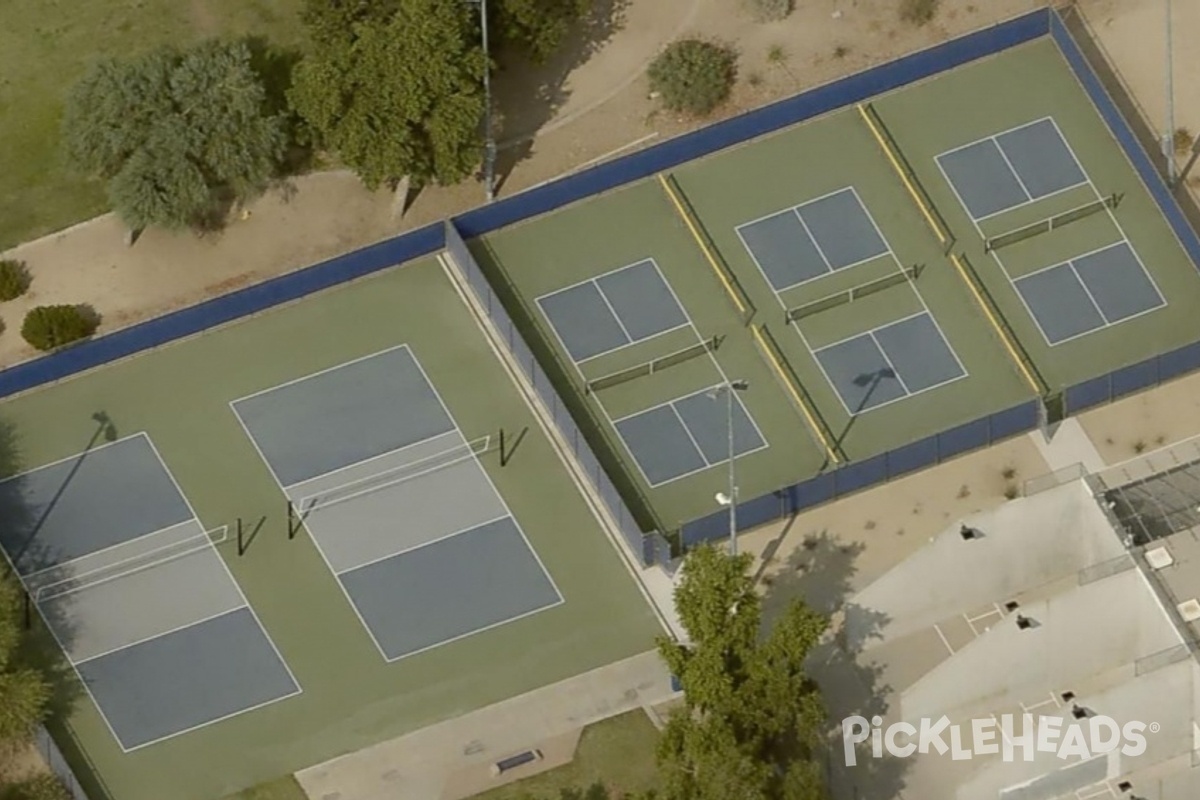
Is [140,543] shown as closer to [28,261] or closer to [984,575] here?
[28,261]

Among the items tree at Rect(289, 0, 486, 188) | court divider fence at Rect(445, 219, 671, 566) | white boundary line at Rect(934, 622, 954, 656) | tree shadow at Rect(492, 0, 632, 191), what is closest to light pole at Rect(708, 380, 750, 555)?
court divider fence at Rect(445, 219, 671, 566)

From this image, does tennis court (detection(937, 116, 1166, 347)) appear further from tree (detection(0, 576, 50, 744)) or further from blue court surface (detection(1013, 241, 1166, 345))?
tree (detection(0, 576, 50, 744))

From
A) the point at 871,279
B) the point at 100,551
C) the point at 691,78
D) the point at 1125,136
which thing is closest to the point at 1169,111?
the point at 1125,136

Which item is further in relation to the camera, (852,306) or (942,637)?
(852,306)

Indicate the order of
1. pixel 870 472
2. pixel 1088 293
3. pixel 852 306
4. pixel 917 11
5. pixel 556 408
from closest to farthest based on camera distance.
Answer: pixel 870 472 → pixel 556 408 → pixel 852 306 → pixel 1088 293 → pixel 917 11

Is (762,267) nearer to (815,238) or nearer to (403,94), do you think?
(815,238)

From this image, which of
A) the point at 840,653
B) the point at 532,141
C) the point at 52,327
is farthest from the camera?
the point at 532,141

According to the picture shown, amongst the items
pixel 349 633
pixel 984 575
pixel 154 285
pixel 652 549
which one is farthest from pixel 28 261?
pixel 984 575
